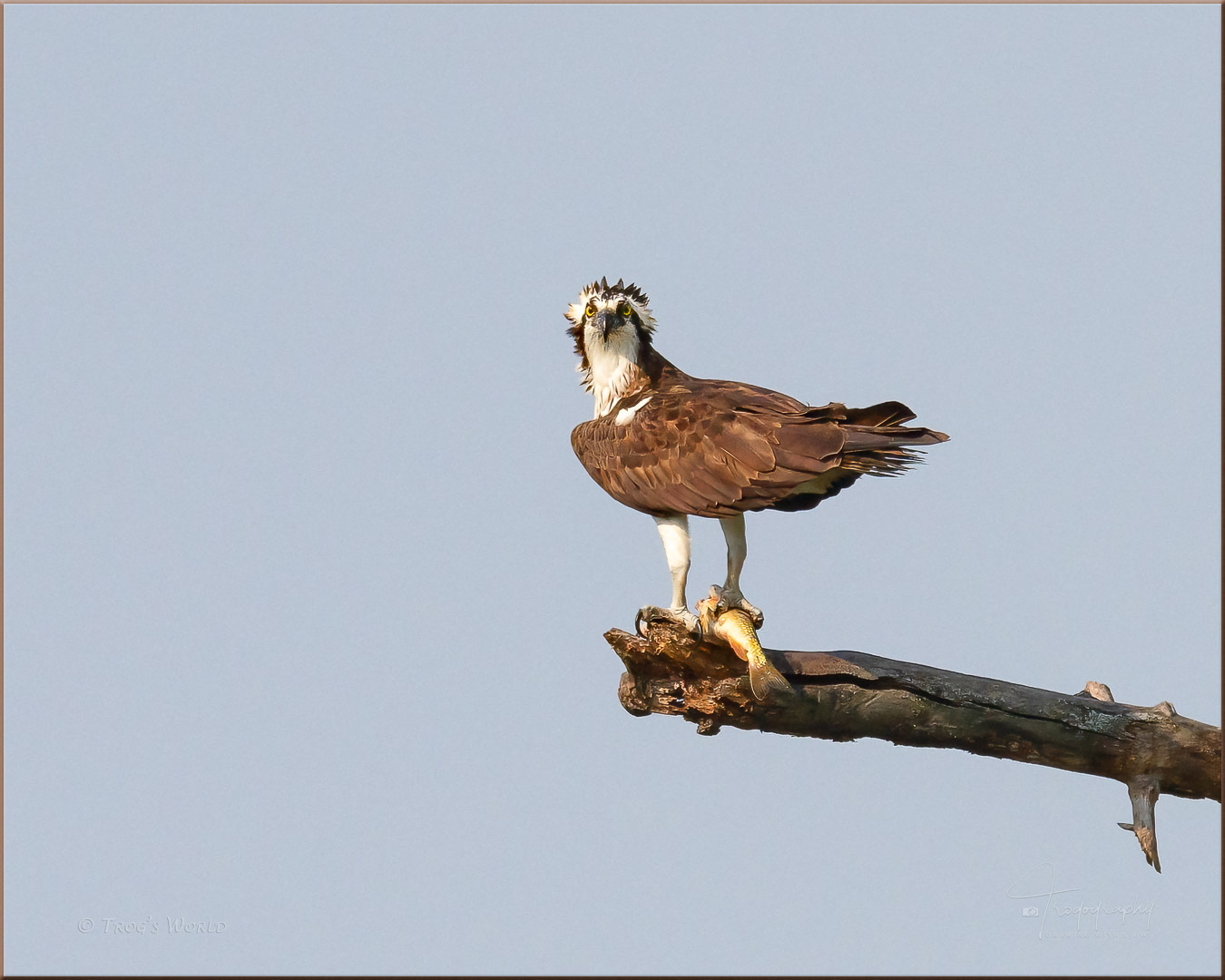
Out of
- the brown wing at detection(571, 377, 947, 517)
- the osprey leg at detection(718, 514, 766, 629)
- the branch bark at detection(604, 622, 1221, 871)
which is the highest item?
the brown wing at detection(571, 377, 947, 517)

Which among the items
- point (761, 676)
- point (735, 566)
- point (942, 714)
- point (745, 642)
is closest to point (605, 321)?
point (735, 566)

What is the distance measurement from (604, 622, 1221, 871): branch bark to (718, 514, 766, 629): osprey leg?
0.26 metres

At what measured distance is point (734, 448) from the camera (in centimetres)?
523

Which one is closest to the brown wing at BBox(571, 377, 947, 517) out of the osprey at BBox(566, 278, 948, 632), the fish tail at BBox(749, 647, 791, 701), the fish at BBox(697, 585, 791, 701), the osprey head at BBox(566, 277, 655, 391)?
the osprey at BBox(566, 278, 948, 632)

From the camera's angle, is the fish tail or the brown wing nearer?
the brown wing

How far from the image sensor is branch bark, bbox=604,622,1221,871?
557cm

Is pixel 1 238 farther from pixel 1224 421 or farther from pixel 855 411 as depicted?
pixel 1224 421

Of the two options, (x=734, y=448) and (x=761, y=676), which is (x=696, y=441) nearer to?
(x=734, y=448)

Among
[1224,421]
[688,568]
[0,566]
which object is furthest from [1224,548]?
[0,566]

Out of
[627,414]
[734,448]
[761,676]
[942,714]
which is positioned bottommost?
[942,714]

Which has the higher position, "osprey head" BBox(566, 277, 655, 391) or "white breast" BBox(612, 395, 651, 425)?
"osprey head" BBox(566, 277, 655, 391)

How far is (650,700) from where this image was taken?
18.6 feet

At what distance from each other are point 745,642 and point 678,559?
0.56m

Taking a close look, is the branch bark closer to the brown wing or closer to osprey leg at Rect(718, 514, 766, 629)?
osprey leg at Rect(718, 514, 766, 629)
